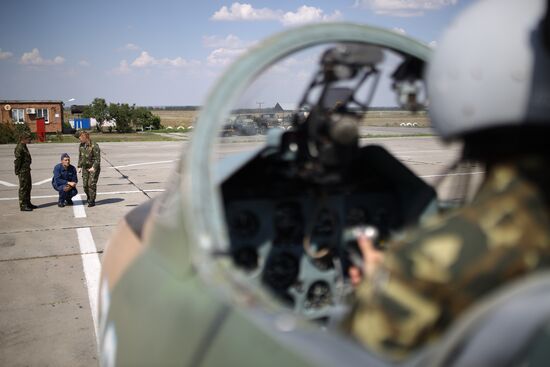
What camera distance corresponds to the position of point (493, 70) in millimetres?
1581

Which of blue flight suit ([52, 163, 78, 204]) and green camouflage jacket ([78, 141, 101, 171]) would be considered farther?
green camouflage jacket ([78, 141, 101, 171])

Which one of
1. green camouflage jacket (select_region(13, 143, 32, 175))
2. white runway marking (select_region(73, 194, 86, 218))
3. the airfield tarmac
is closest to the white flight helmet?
the airfield tarmac

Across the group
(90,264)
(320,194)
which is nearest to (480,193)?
(320,194)

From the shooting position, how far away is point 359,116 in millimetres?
2922

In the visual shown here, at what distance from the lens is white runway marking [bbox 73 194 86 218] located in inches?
373

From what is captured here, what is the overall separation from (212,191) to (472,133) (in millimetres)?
899

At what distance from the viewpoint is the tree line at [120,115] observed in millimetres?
42375

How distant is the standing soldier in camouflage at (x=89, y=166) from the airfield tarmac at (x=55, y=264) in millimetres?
311

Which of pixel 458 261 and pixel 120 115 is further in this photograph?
pixel 120 115

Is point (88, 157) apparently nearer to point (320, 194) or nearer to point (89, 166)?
point (89, 166)

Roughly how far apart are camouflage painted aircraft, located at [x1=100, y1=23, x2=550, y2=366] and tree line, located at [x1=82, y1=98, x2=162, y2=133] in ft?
135

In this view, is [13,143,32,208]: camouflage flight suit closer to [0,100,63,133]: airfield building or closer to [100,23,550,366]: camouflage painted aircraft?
[100,23,550,366]: camouflage painted aircraft

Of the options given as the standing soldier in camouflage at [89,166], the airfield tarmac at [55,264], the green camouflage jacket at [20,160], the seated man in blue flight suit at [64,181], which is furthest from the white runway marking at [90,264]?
the green camouflage jacket at [20,160]

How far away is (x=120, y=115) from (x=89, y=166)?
33190 mm
